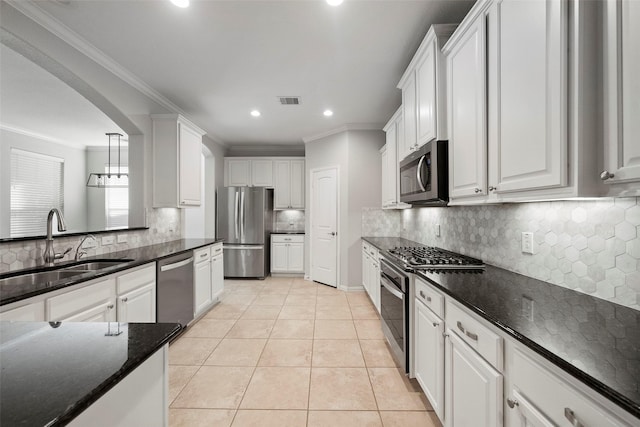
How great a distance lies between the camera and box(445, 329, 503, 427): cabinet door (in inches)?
41.8

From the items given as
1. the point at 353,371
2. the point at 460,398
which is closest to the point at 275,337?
the point at 353,371

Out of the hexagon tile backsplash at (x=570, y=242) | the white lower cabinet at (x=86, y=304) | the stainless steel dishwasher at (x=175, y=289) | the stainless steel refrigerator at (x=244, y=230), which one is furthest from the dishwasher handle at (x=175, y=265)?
the hexagon tile backsplash at (x=570, y=242)

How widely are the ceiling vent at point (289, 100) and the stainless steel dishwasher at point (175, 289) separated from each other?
7.40 ft

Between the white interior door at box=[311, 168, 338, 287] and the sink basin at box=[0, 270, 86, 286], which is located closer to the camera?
the sink basin at box=[0, 270, 86, 286]

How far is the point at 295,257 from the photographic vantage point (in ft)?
18.8

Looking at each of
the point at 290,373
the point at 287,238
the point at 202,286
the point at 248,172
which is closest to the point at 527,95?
the point at 290,373

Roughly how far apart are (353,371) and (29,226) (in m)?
6.64

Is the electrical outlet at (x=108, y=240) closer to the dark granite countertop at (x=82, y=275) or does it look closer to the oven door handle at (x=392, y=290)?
the dark granite countertop at (x=82, y=275)

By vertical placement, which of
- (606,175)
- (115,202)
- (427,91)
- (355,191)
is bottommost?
(606,175)

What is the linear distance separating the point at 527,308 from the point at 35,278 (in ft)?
9.76

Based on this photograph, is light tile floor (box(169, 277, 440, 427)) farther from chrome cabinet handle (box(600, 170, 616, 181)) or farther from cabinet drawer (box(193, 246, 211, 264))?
chrome cabinet handle (box(600, 170, 616, 181))

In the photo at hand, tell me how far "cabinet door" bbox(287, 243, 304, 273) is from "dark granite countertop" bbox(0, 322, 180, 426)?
4.82 meters

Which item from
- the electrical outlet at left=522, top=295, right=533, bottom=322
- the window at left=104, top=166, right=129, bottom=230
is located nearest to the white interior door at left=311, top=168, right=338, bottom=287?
the electrical outlet at left=522, top=295, right=533, bottom=322

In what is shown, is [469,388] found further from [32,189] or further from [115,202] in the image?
[115,202]
